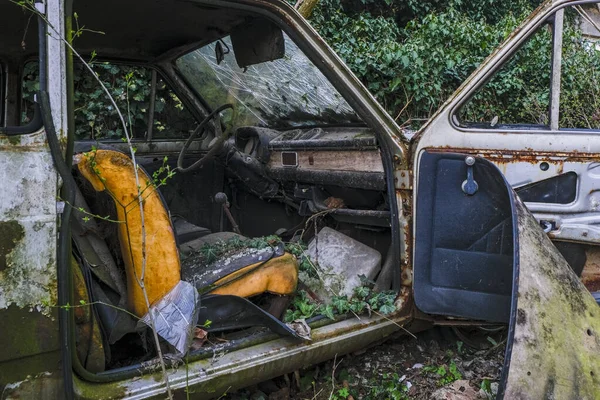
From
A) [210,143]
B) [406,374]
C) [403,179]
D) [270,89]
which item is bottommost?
[406,374]

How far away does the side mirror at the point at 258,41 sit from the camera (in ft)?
8.99

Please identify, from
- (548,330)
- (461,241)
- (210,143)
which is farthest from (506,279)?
(210,143)

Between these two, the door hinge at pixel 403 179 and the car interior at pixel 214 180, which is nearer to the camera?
the car interior at pixel 214 180

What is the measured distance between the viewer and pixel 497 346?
3.02 m

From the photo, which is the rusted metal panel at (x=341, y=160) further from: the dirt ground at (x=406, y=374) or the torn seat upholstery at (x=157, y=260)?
the dirt ground at (x=406, y=374)

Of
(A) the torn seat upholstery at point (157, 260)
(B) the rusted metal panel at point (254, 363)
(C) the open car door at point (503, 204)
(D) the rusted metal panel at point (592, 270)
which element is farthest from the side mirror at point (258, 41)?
(D) the rusted metal panel at point (592, 270)

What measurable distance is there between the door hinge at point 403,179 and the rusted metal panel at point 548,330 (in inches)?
20.4

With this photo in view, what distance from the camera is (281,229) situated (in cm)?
360

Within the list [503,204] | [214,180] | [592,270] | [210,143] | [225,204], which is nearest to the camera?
[503,204]

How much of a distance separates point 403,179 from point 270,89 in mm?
1186

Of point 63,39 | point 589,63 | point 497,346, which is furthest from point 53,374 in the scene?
point 589,63

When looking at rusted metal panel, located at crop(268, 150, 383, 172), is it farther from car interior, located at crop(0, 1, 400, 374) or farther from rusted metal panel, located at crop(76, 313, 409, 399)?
rusted metal panel, located at crop(76, 313, 409, 399)

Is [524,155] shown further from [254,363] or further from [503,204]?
[254,363]

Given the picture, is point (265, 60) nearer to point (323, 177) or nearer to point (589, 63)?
point (323, 177)
